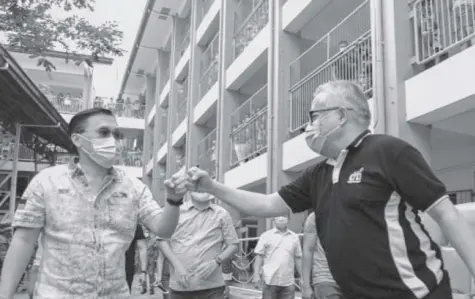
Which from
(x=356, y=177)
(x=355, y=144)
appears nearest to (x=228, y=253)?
(x=355, y=144)

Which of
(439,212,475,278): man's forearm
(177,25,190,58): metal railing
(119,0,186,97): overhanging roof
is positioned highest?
(119,0,186,97): overhanging roof

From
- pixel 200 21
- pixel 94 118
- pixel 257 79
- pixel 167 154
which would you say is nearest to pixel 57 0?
pixel 94 118

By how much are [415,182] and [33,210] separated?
200cm

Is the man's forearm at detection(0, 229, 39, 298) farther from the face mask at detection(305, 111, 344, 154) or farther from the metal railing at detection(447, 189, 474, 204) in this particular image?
the metal railing at detection(447, 189, 474, 204)

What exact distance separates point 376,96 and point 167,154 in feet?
68.0

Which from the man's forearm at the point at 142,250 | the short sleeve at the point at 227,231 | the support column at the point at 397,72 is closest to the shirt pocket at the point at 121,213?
the short sleeve at the point at 227,231

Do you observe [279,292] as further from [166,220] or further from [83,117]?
[83,117]

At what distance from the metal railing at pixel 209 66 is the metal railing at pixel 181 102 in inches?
121

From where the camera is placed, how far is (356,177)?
109 inches

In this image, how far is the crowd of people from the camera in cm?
260

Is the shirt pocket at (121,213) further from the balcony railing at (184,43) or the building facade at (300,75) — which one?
the balcony railing at (184,43)

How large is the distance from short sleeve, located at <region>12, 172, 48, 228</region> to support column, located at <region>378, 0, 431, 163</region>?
6.32 m

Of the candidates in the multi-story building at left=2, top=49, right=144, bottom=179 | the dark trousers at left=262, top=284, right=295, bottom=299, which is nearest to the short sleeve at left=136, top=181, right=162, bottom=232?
the dark trousers at left=262, top=284, right=295, bottom=299

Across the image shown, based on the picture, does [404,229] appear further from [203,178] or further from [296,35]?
[296,35]
